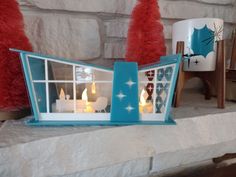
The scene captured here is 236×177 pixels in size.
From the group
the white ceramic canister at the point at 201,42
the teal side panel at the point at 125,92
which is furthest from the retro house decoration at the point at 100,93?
the white ceramic canister at the point at 201,42

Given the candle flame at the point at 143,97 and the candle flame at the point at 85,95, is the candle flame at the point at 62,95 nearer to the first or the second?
the candle flame at the point at 85,95

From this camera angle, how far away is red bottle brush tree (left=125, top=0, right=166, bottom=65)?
48 centimetres

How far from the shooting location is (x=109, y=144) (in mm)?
391

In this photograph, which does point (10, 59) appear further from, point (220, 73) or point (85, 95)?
point (220, 73)

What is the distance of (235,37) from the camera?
0.66 metres

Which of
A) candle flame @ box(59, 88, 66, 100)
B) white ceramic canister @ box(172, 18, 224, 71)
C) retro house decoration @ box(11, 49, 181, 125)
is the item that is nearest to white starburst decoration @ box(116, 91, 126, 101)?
retro house decoration @ box(11, 49, 181, 125)

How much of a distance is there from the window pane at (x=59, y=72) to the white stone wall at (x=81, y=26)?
0.15 m

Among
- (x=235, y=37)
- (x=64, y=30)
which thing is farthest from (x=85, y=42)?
(x=235, y=37)

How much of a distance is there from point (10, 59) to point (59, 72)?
0.30 feet

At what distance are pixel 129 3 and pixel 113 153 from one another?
0.43 metres

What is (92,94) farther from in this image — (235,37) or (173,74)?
(235,37)

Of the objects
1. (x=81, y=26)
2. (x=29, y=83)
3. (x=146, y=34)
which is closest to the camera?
(x=29, y=83)

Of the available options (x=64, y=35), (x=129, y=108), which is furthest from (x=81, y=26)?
(x=129, y=108)

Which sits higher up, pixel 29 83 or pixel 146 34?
pixel 146 34
